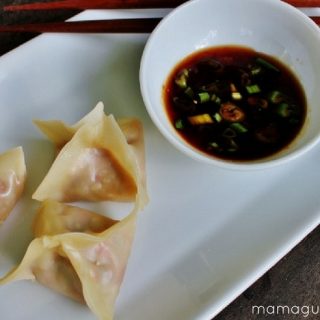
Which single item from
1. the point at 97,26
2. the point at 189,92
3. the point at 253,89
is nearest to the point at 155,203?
the point at 189,92

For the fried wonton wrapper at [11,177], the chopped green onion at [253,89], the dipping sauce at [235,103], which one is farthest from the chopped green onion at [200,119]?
the fried wonton wrapper at [11,177]

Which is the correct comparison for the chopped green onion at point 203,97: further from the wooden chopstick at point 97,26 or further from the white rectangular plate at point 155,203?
the wooden chopstick at point 97,26

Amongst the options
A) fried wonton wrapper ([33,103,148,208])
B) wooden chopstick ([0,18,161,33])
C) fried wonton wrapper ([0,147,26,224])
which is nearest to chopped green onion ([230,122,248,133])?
fried wonton wrapper ([33,103,148,208])

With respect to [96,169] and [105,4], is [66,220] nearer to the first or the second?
[96,169]

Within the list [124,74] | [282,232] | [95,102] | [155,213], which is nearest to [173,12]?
[124,74]

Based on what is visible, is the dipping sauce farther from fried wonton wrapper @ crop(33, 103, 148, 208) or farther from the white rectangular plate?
fried wonton wrapper @ crop(33, 103, 148, 208)

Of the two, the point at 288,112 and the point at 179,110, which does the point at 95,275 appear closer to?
the point at 179,110
